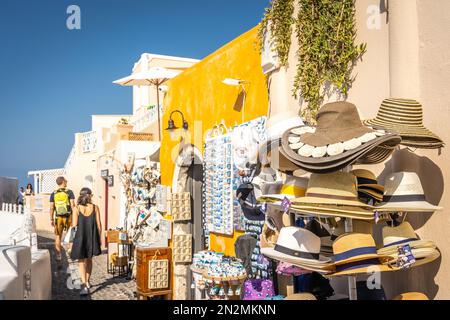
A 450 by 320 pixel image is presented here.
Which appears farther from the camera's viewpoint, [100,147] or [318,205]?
[100,147]

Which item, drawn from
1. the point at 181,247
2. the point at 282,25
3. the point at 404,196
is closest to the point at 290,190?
the point at 404,196

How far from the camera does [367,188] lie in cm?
269

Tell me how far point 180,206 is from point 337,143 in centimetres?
567

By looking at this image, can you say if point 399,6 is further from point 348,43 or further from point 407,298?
point 407,298

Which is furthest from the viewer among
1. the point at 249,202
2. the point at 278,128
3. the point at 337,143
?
the point at 249,202

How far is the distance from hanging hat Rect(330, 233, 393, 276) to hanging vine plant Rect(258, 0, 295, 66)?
2.50 meters

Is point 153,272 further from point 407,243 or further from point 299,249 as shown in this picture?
point 407,243

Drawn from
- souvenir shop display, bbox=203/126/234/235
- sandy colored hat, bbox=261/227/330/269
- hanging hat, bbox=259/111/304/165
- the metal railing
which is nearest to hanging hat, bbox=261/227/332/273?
sandy colored hat, bbox=261/227/330/269

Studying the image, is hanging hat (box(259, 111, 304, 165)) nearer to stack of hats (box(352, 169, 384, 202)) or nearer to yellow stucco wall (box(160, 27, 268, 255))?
stack of hats (box(352, 169, 384, 202))

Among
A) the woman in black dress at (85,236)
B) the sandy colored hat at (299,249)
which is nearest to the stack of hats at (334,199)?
the sandy colored hat at (299,249)

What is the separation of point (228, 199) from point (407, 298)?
3.54 meters

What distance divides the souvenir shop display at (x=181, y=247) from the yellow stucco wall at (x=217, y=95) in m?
1.23

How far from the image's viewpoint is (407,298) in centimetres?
269
